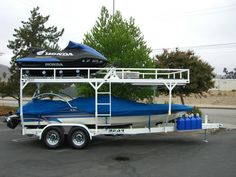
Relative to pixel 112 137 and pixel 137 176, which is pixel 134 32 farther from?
pixel 137 176

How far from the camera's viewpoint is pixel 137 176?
8844mm

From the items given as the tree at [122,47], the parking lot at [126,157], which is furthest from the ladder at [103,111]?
the tree at [122,47]

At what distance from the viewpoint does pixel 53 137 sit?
42.4 ft

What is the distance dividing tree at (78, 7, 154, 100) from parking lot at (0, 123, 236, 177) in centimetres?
218

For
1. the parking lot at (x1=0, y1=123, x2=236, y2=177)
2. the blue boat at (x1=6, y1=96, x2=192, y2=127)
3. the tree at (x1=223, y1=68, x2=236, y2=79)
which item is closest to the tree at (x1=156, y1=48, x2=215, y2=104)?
the parking lot at (x1=0, y1=123, x2=236, y2=177)

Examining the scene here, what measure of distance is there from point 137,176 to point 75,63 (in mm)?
5545

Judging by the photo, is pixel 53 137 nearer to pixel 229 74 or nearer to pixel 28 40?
pixel 28 40

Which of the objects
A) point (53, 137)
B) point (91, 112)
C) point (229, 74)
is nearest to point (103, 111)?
point (91, 112)

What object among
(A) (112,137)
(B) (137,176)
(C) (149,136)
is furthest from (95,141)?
(B) (137,176)

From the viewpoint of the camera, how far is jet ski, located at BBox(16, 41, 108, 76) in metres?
13.1

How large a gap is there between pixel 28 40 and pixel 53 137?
46.2ft

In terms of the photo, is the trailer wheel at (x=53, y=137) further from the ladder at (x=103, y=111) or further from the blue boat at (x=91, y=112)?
the ladder at (x=103, y=111)

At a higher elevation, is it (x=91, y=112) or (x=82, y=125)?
(x=91, y=112)

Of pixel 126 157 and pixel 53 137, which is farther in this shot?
pixel 53 137
